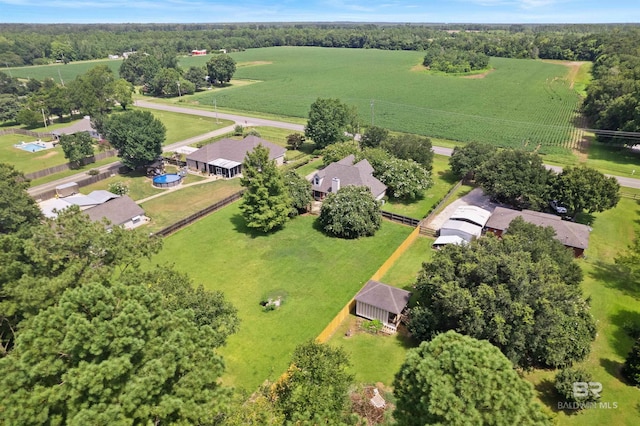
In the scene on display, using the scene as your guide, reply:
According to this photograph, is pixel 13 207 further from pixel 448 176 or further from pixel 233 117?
pixel 233 117

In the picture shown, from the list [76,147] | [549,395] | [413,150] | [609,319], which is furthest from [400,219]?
[76,147]

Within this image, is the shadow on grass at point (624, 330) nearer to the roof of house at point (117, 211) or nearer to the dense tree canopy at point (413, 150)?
the dense tree canopy at point (413, 150)

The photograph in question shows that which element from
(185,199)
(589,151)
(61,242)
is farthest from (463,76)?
(61,242)

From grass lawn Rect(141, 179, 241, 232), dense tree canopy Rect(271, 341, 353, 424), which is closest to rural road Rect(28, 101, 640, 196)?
grass lawn Rect(141, 179, 241, 232)

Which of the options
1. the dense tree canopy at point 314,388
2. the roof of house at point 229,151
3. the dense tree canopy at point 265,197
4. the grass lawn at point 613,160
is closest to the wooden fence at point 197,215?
the dense tree canopy at point 265,197

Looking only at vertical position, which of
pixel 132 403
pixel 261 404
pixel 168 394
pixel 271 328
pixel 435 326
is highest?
pixel 132 403

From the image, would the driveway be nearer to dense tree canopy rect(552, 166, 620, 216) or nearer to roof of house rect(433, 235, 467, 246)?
roof of house rect(433, 235, 467, 246)

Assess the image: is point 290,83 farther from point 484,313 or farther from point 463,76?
point 484,313
